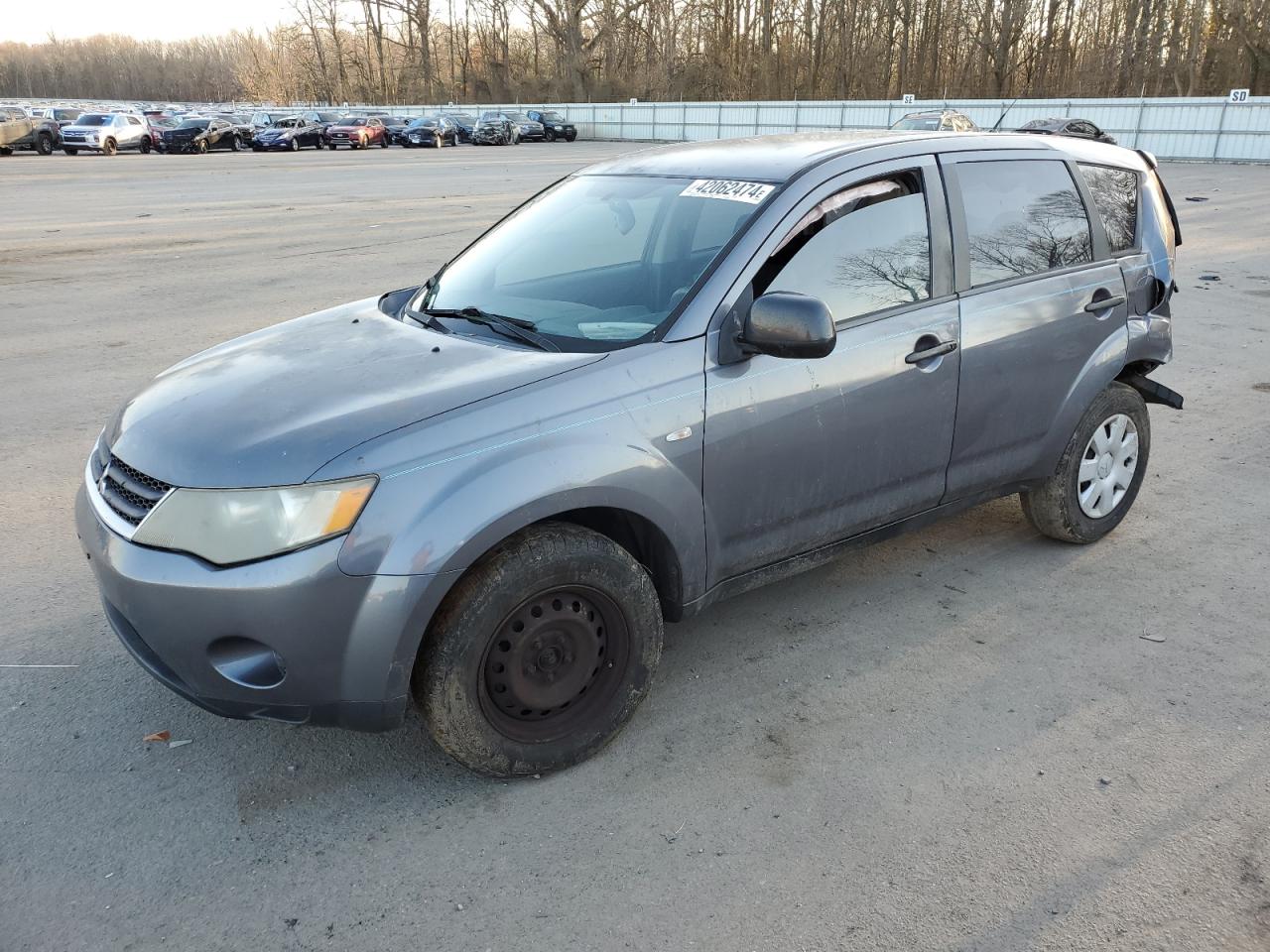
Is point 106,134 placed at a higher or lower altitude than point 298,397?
lower

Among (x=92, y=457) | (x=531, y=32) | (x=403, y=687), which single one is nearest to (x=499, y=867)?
(x=403, y=687)

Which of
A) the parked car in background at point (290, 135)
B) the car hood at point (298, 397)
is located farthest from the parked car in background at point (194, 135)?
the car hood at point (298, 397)

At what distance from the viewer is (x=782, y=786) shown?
297 cm

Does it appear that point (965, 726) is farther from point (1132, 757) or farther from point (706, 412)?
point (706, 412)

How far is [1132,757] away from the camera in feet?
10.1

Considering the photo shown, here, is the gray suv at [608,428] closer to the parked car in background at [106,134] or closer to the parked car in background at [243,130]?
the parked car in background at [106,134]

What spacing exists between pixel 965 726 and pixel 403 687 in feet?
5.97

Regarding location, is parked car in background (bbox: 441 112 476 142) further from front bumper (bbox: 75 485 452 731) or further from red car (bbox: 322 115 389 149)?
front bumper (bbox: 75 485 452 731)

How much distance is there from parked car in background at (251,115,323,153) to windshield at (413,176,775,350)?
42933 mm

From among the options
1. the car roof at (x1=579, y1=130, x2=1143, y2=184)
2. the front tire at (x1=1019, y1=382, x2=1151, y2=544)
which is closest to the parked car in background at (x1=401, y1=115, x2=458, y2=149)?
the car roof at (x1=579, y1=130, x2=1143, y2=184)

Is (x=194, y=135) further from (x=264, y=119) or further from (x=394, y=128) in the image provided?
(x=394, y=128)

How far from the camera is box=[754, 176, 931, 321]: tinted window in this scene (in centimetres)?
335

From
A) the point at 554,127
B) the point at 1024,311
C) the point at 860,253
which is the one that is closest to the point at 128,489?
the point at 860,253

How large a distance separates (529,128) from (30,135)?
22451 mm
